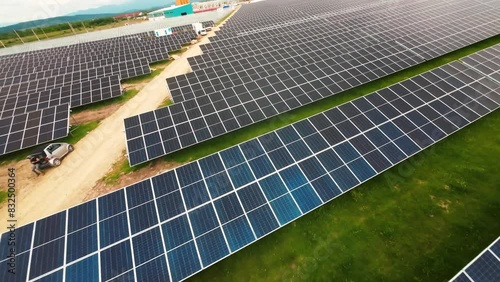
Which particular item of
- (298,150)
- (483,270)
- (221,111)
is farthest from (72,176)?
(483,270)

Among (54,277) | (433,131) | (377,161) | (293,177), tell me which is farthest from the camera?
(433,131)

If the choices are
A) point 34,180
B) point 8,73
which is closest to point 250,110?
point 34,180

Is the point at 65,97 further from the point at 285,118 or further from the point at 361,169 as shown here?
the point at 361,169

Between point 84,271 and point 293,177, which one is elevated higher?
point 84,271

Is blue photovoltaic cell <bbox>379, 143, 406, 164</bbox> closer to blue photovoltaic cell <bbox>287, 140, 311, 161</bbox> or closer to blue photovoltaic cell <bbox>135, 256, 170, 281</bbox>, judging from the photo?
blue photovoltaic cell <bbox>287, 140, 311, 161</bbox>

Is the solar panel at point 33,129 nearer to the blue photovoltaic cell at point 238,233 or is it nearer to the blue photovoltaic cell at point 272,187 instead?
the blue photovoltaic cell at point 238,233

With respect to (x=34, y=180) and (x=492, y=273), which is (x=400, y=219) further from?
(x=34, y=180)
